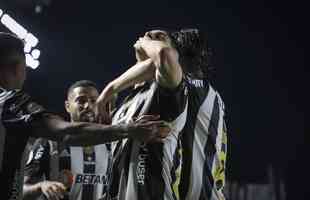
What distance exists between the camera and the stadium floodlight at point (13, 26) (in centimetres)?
510

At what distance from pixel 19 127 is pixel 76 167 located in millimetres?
1228

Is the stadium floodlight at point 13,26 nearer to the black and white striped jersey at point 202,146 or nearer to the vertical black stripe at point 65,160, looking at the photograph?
the vertical black stripe at point 65,160

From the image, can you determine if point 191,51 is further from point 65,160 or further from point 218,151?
point 65,160

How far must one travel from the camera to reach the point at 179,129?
1.95 m

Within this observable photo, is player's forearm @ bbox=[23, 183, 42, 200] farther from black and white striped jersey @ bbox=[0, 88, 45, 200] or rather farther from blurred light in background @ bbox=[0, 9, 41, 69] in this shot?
blurred light in background @ bbox=[0, 9, 41, 69]

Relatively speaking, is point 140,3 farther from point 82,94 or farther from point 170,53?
point 170,53

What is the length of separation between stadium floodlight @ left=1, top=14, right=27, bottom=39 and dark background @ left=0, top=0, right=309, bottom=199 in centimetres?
6

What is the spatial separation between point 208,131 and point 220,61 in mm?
3711

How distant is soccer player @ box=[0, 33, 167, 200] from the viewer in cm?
160

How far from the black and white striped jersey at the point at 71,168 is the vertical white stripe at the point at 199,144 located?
0.74 meters

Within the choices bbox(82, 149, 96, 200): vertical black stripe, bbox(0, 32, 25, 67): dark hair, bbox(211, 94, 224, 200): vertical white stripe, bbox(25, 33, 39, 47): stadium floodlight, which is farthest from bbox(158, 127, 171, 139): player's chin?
bbox(25, 33, 39, 47): stadium floodlight

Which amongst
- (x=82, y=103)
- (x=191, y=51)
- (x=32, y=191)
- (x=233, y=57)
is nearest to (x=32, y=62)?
(x=233, y=57)

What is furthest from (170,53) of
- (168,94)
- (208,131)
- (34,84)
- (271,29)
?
(271,29)

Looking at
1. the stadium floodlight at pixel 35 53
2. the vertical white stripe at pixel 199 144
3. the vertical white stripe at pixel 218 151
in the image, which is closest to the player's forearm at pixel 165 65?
the vertical white stripe at pixel 199 144
